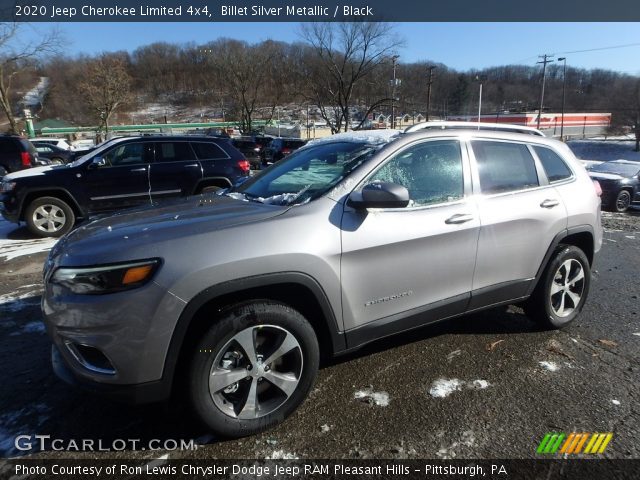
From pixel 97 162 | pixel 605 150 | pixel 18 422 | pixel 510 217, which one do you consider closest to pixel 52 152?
pixel 97 162

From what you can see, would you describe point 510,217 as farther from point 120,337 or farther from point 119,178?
point 119,178

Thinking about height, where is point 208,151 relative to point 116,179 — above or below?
above

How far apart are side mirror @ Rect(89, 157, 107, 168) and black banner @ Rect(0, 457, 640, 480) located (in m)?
6.02

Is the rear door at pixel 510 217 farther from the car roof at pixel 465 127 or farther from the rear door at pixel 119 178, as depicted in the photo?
the rear door at pixel 119 178

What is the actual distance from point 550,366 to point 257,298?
2.30 m

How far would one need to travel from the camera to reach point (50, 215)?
284 inches

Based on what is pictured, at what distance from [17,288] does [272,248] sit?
13.3ft

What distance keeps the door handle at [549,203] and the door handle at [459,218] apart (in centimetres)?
85

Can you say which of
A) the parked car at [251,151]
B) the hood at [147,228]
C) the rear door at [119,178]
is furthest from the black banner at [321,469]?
the parked car at [251,151]

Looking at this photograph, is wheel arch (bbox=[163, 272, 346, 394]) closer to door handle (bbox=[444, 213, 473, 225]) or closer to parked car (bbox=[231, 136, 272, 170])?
door handle (bbox=[444, 213, 473, 225])

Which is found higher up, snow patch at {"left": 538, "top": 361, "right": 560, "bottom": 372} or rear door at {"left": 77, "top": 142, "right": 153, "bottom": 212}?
rear door at {"left": 77, "top": 142, "right": 153, "bottom": 212}

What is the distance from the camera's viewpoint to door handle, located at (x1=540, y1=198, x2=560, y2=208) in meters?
3.41

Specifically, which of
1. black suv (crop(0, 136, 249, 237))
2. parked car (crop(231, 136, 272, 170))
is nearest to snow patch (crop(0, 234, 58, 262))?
black suv (crop(0, 136, 249, 237))

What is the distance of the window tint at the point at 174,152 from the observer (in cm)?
780
